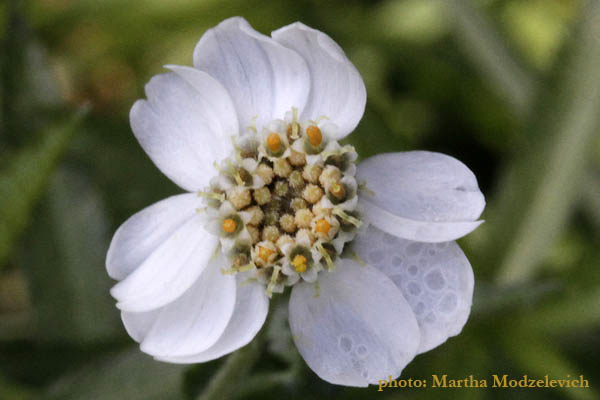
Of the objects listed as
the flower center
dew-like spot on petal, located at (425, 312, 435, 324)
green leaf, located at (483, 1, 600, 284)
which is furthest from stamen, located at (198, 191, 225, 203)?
green leaf, located at (483, 1, 600, 284)

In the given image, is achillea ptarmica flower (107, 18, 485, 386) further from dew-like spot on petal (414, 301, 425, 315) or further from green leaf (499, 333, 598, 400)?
green leaf (499, 333, 598, 400)

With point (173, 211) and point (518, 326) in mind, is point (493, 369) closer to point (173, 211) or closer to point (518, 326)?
point (518, 326)

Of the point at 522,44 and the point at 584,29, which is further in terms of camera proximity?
the point at 522,44

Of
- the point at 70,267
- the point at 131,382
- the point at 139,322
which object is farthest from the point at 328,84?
the point at 70,267

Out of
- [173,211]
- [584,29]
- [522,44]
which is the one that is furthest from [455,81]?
[173,211]

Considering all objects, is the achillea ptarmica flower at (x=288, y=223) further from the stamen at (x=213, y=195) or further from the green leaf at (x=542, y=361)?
the green leaf at (x=542, y=361)

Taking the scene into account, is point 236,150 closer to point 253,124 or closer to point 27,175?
point 253,124
